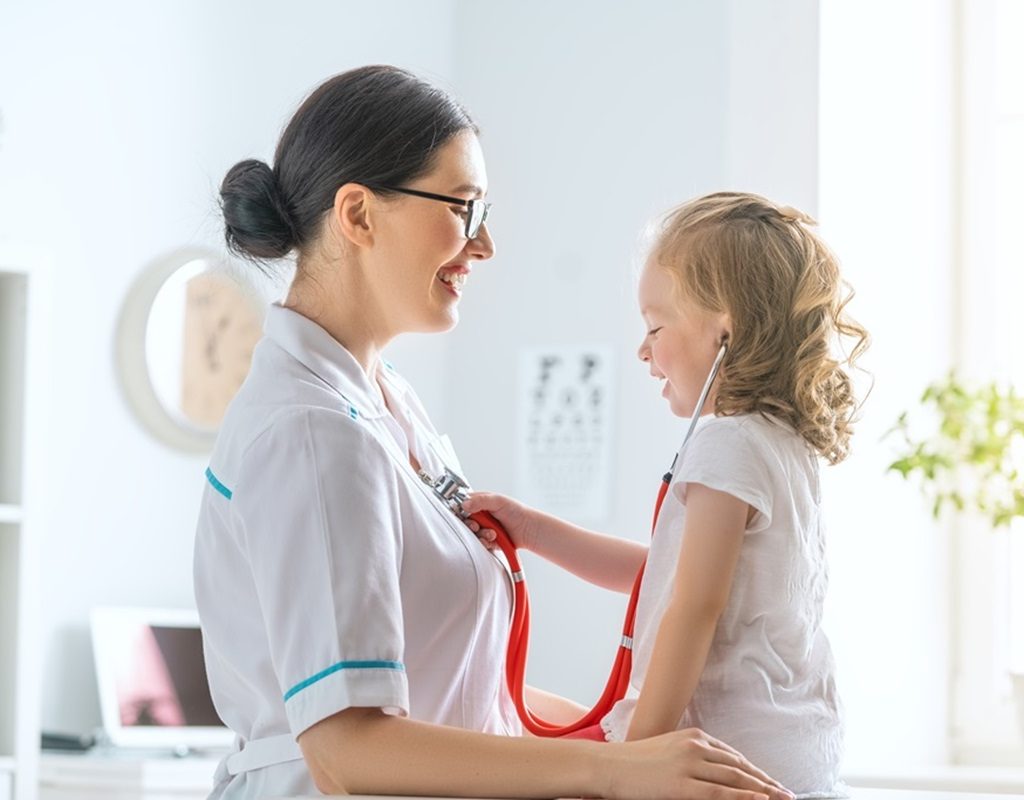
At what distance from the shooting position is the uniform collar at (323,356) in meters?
1.65

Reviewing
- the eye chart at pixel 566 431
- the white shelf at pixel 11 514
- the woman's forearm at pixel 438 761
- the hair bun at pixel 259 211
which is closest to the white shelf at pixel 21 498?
the white shelf at pixel 11 514

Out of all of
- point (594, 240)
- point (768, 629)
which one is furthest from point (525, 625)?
point (594, 240)

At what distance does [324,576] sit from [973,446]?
2.36m

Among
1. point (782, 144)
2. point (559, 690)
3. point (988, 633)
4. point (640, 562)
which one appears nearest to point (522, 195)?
point (782, 144)

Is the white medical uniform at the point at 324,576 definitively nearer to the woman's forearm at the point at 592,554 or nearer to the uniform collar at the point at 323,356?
the uniform collar at the point at 323,356

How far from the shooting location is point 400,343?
4281 millimetres

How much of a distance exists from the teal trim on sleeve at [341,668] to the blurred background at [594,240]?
1.86m

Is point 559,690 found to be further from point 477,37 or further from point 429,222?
point 429,222

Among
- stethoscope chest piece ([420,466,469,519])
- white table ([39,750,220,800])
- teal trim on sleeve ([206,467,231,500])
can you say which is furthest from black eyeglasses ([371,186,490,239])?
white table ([39,750,220,800])

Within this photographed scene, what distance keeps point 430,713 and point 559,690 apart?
2.38 meters

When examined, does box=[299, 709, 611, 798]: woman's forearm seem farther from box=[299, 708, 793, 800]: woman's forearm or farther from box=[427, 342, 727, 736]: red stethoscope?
box=[427, 342, 727, 736]: red stethoscope

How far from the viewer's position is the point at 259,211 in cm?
177

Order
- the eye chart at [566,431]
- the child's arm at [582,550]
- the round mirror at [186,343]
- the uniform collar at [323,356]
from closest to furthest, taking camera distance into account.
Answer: the uniform collar at [323,356]
the child's arm at [582,550]
the round mirror at [186,343]
the eye chart at [566,431]

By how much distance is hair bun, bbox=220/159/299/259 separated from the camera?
1.77 meters
